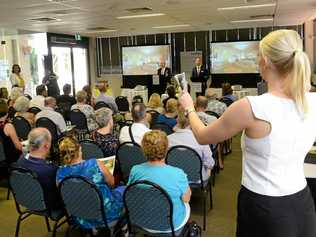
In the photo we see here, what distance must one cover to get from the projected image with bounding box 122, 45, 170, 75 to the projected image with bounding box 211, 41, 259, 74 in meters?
1.83

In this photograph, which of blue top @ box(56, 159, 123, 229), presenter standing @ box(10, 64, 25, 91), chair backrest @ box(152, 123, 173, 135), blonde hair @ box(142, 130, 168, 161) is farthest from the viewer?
presenter standing @ box(10, 64, 25, 91)

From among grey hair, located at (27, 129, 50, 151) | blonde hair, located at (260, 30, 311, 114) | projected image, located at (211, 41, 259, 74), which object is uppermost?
projected image, located at (211, 41, 259, 74)

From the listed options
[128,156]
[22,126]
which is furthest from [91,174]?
[22,126]

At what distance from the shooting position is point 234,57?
1286cm

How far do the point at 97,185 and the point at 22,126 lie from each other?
3.18 meters

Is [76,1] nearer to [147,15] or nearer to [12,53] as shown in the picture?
[147,15]

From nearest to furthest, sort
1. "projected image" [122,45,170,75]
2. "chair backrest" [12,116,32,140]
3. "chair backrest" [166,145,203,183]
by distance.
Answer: "chair backrest" [166,145,203,183] → "chair backrest" [12,116,32,140] → "projected image" [122,45,170,75]

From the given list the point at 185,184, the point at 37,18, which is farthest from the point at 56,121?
the point at 37,18

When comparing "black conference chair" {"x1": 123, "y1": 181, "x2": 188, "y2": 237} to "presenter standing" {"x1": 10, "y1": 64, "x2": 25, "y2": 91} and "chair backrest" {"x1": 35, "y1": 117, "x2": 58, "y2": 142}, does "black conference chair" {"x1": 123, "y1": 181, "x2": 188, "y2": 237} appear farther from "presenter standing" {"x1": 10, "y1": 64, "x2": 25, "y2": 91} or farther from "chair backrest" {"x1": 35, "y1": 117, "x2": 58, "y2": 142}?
"presenter standing" {"x1": 10, "y1": 64, "x2": 25, "y2": 91}

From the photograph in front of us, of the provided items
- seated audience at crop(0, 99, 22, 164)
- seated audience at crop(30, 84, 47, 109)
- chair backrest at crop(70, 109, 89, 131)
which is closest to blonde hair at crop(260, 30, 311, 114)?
seated audience at crop(0, 99, 22, 164)

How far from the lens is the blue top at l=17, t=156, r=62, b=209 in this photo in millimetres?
2826

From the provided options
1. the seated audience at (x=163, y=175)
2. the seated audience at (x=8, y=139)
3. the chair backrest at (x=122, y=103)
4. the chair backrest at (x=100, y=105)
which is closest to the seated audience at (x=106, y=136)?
the seated audience at (x=8, y=139)

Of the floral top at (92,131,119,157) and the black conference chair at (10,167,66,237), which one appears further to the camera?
the floral top at (92,131,119,157)

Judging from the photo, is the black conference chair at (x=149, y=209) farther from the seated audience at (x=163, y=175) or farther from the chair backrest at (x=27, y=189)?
the chair backrest at (x=27, y=189)
